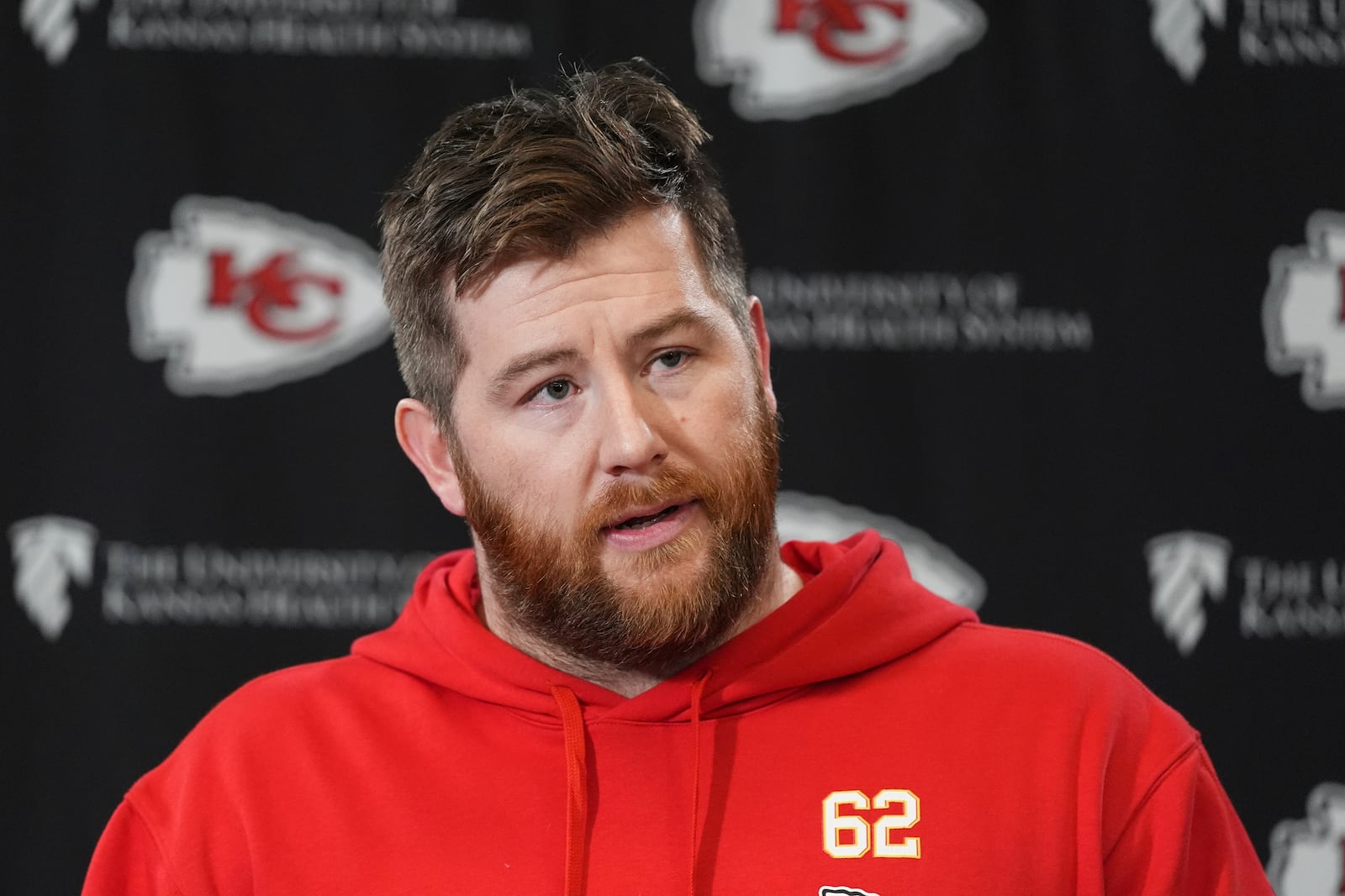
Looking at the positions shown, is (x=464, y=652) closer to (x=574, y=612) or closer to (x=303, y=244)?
(x=574, y=612)

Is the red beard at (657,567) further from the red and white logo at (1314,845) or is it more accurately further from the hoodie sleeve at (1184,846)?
the red and white logo at (1314,845)

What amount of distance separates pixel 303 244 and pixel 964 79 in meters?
1.21

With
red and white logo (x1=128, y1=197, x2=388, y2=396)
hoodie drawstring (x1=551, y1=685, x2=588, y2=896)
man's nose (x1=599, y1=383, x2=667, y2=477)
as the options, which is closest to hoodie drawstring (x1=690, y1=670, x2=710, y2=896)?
hoodie drawstring (x1=551, y1=685, x2=588, y2=896)

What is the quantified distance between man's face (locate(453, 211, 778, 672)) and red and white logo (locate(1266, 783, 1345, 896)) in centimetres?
136

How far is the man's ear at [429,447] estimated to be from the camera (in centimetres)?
175

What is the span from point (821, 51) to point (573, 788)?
154 cm

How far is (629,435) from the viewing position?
1460 mm

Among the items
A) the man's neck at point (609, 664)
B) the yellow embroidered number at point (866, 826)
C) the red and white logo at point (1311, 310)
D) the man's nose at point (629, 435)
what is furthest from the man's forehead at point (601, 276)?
the red and white logo at point (1311, 310)

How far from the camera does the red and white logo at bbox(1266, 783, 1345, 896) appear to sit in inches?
96.1

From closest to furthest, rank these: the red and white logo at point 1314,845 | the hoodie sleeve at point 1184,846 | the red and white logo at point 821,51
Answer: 1. the hoodie sleeve at point 1184,846
2. the red and white logo at point 1314,845
3. the red and white logo at point 821,51

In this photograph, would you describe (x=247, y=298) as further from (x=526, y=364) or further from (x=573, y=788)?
(x=573, y=788)

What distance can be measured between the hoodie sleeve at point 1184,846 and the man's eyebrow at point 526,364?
2.48ft

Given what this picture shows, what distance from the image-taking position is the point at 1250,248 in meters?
2.52

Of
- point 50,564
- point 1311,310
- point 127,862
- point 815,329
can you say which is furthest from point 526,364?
point 1311,310
